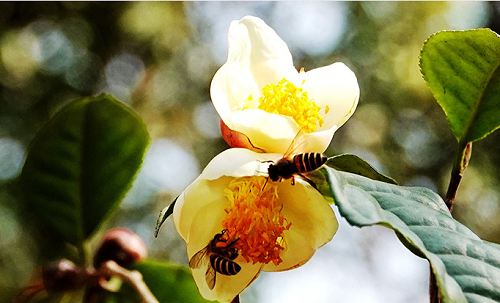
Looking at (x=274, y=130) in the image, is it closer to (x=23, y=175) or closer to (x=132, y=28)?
(x=23, y=175)

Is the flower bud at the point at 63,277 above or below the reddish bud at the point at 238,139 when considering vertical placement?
below

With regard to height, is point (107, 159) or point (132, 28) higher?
point (107, 159)

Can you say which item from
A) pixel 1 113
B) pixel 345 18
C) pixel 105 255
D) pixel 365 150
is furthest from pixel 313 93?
pixel 345 18

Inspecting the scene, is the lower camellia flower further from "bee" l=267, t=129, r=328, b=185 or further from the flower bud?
the flower bud

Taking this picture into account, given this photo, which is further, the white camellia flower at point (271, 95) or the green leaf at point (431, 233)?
the white camellia flower at point (271, 95)

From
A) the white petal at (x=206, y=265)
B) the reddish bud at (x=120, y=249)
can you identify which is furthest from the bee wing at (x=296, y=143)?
the reddish bud at (x=120, y=249)

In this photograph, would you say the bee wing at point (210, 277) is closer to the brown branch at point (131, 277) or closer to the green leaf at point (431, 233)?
the brown branch at point (131, 277)

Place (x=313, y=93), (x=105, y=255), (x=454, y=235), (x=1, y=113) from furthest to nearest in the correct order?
(x=1, y=113) < (x=105, y=255) < (x=313, y=93) < (x=454, y=235)

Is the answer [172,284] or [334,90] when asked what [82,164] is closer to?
[172,284]
